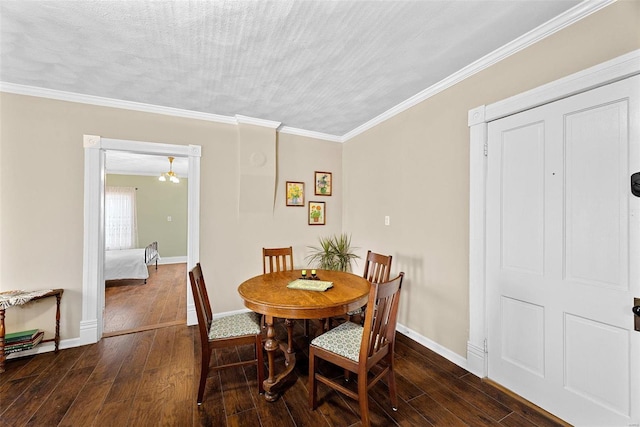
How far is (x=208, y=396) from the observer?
1906 mm

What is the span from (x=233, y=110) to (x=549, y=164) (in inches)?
121

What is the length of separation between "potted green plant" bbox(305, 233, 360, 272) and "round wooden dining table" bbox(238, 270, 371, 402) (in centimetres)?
130

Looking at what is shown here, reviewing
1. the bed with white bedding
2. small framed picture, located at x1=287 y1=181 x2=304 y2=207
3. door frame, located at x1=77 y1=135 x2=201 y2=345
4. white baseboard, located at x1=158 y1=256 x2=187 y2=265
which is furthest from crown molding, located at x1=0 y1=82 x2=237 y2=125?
white baseboard, located at x1=158 y1=256 x2=187 y2=265

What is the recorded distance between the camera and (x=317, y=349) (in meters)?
1.78

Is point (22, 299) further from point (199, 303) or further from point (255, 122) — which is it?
point (255, 122)

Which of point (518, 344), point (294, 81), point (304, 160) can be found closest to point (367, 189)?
point (304, 160)

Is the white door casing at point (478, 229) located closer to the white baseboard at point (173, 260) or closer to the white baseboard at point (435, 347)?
the white baseboard at point (435, 347)

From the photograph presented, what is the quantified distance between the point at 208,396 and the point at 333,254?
215 cm

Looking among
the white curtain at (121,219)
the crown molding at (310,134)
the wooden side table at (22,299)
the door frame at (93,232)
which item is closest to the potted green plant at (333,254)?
the crown molding at (310,134)

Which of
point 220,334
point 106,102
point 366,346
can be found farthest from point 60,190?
point 366,346

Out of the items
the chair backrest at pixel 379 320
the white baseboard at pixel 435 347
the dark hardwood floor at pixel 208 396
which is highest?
the chair backrest at pixel 379 320

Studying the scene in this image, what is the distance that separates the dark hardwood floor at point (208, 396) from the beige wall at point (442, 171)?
1.56ft

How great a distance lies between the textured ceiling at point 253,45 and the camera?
1.56 meters

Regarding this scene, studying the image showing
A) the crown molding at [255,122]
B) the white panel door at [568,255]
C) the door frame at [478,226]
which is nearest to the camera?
the white panel door at [568,255]
